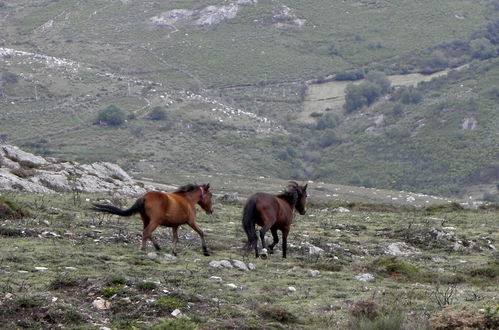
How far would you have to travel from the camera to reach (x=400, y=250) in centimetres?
2408

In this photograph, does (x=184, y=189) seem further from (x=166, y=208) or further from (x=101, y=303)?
(x=101, y=303)

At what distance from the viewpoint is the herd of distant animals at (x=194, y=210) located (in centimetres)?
1894

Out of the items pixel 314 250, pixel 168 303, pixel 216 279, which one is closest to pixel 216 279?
pixel 216 279

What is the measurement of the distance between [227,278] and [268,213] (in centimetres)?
412

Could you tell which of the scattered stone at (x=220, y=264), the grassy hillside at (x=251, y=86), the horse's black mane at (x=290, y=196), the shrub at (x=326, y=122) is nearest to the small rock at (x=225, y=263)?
the scattered stone at (x=220, y=264)

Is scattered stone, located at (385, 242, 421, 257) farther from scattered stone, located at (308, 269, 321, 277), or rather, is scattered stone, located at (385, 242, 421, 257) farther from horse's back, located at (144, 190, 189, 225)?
horse's back, located at (144, 190, 189, 225)

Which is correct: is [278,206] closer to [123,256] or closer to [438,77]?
[123,256]

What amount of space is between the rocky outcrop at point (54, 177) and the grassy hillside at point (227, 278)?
7254 millimetres

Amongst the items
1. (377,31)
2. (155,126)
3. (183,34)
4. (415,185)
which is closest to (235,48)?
(183,34)

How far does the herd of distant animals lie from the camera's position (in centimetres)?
1894

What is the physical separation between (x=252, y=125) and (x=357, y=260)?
110003mm

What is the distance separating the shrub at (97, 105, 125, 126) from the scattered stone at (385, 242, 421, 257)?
3736 inches

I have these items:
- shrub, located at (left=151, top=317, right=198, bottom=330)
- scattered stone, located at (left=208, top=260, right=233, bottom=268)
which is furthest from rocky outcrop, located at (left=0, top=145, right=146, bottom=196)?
shrub, located at (left=151, top=317, right=198, bottom=330)

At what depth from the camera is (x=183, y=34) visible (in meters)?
166
